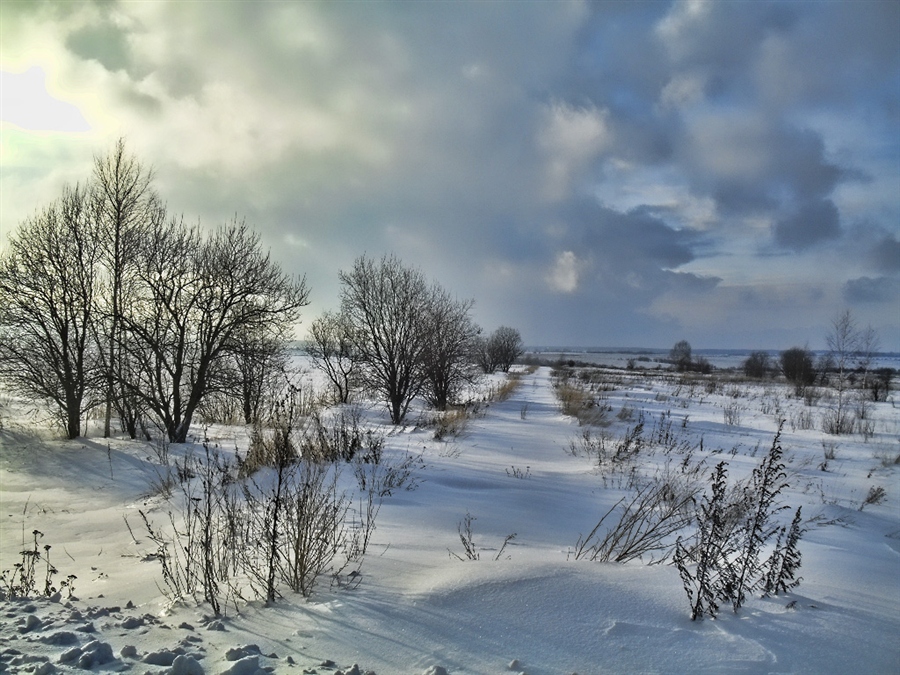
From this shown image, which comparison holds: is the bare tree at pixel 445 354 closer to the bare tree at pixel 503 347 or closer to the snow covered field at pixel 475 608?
the snow covered field at pixel 475 608

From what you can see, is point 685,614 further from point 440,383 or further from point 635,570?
point 440,383

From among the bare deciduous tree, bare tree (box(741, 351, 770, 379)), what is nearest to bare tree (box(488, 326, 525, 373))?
the bare deciduous tree

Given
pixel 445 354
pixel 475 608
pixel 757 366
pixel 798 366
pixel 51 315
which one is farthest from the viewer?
pixel 757 366

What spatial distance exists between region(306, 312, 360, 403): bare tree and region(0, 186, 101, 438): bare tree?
11.3 m

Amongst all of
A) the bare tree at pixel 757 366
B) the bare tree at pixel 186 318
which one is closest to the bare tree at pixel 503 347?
the bare tree at pixel 757 366

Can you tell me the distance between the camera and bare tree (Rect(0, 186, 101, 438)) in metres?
12.8

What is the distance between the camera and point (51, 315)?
13094mm

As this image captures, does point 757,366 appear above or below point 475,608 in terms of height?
above

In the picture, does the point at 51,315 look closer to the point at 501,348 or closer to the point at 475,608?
the point at 475,608

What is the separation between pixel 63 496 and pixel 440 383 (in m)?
15.0

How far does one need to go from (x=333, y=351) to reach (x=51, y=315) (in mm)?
14041

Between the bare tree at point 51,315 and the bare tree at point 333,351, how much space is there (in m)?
11.3

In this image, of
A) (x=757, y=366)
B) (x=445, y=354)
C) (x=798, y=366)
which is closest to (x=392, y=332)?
(x=445, y=354)

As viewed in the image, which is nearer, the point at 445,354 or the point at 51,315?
the point at 51,315
